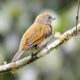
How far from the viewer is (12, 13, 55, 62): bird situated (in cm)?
284

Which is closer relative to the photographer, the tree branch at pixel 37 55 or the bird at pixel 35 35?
the tree branch at pixel 37 55

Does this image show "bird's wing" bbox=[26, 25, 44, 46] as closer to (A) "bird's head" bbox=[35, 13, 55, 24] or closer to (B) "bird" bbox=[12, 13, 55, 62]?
(B) "bird" bbox=[12, 13, 55, 62]

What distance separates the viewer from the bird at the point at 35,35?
9.31 feet

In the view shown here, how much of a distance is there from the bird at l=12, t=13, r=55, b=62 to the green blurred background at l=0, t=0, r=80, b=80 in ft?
4.83

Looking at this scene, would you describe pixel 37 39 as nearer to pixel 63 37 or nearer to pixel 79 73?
pixel 63 37

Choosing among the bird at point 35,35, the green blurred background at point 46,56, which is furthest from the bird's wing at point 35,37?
the green blurred background at point 46,56

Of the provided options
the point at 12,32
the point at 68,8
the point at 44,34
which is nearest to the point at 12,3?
the point at 12,32

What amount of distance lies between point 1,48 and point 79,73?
104cm

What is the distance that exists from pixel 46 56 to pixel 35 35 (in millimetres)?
2207

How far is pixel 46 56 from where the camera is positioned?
5.12m

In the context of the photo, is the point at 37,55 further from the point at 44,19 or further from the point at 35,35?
the point at 44,19

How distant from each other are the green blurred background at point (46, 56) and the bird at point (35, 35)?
4.83ft

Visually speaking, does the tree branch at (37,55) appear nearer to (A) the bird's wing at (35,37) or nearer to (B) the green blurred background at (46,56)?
(A) the bird's wing at (35,37)

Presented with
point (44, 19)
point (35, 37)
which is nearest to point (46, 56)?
point (44, 19)
